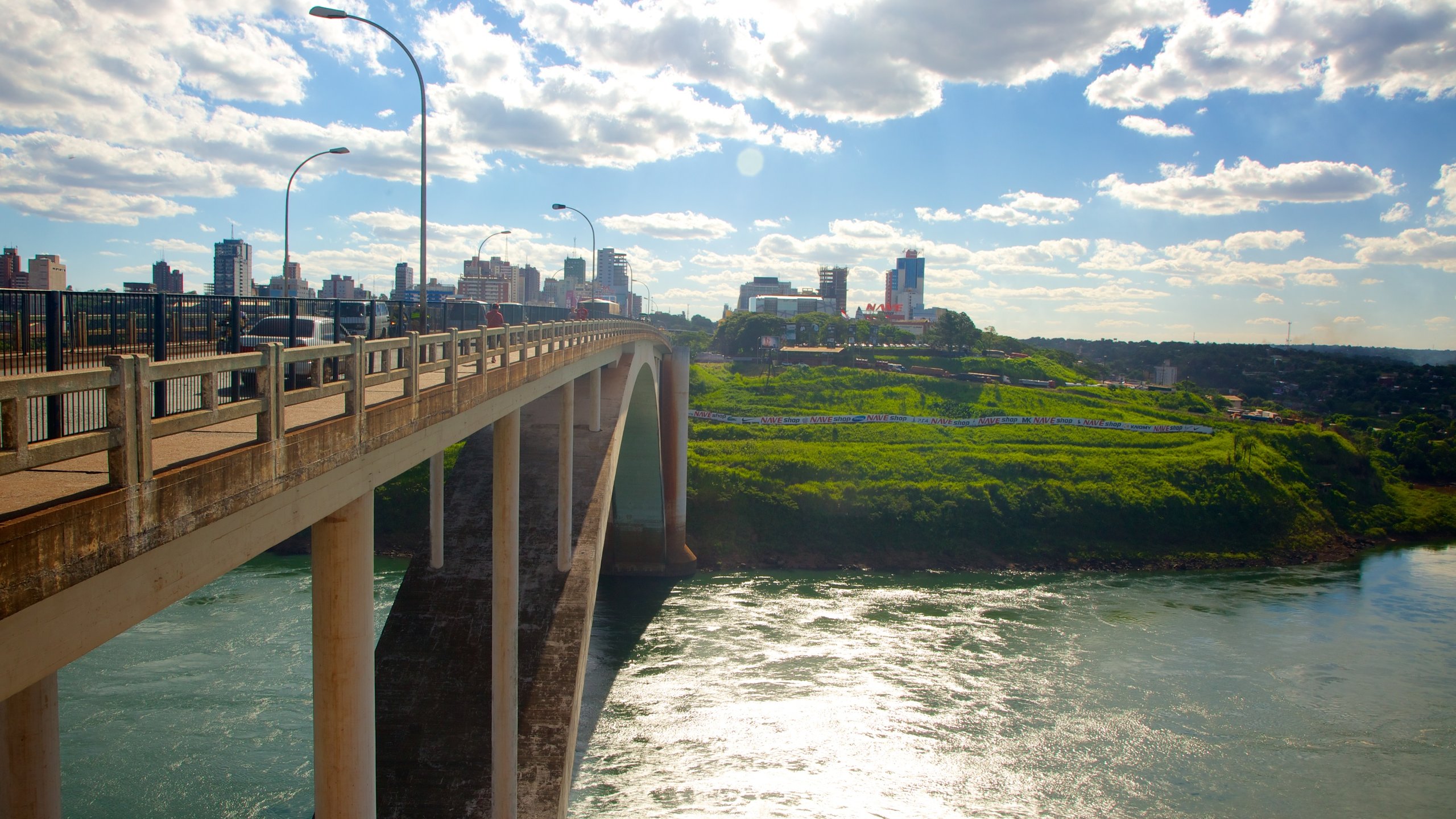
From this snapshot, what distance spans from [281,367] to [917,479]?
47.0 m

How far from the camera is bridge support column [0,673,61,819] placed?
26.2 ft

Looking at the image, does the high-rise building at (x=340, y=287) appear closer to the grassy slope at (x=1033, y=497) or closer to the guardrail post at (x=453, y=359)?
the grassy slope at (x=1033, y=497)

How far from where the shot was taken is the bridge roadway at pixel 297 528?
464 centimetres

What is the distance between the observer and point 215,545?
6020 millimetres

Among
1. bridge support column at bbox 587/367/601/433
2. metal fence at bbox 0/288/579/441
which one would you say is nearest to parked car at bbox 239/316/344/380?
metal fence at bbox 0/288/579/441

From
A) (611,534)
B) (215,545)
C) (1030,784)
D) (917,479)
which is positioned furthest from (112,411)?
(917,479)

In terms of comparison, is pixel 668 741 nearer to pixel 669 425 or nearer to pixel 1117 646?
pixel 1117 646

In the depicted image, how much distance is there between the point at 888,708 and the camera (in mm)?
25453

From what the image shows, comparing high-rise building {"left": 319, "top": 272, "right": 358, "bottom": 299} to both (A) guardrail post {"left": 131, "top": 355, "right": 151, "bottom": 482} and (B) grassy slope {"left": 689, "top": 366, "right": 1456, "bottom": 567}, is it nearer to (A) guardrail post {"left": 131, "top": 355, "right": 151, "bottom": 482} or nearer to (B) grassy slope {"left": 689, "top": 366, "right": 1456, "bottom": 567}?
(B) grassy slope {"left": 689, "top": 366, "right": 1456, "bottom": 567}

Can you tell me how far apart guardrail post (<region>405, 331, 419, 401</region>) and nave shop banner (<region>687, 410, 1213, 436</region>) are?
52.7 m

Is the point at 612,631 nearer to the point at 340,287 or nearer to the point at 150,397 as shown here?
the point at 150,397

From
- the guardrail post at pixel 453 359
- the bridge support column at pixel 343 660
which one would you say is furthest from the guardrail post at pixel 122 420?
the guardrail post at pixel 453 359

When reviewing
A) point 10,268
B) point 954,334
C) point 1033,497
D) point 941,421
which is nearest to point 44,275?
point 10,268

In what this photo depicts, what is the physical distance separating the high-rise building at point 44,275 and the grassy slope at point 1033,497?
29.0m
